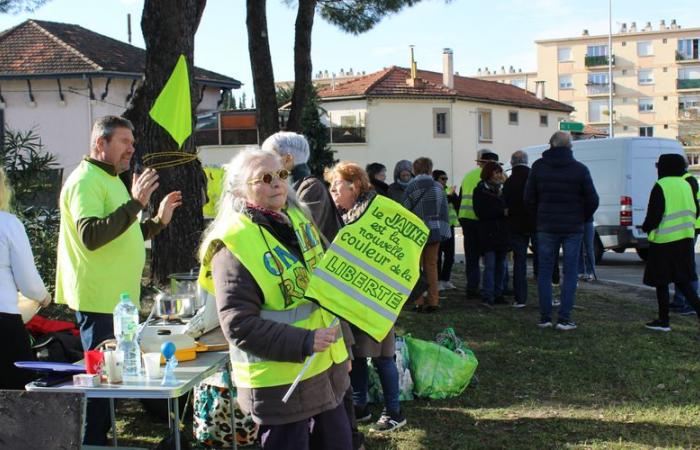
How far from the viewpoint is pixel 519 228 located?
9.01m

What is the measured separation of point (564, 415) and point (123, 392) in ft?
10.5

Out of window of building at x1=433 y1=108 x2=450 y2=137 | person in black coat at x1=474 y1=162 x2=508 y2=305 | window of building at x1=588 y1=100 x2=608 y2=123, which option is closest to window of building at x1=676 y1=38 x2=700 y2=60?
window of building at x1=588 y1=100 x2=608 y2=123

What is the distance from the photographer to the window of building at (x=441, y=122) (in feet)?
127

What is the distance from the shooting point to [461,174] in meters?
39.4

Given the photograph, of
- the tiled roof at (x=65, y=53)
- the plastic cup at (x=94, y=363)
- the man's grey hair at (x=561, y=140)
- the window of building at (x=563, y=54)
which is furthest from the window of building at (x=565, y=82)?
the plastic cup at (x=94, y=363)

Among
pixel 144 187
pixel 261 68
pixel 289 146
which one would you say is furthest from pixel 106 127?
pixel 261 68

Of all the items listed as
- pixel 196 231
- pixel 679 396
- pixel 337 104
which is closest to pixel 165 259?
pixel 196 231

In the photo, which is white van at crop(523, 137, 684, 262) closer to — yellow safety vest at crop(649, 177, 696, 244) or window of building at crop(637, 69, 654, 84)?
yellow safety vest at crop(649, 177, 696, 244)

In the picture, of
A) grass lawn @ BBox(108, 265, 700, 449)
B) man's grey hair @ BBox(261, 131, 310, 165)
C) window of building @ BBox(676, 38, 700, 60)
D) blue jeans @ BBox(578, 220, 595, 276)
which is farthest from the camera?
window of building @ BBox(676, 38, 700, 60)

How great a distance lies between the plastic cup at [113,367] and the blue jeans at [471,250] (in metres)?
6.43

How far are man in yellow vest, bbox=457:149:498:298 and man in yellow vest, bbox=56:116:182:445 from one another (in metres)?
5.70

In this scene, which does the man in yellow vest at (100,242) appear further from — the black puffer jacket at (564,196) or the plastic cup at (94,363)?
the black puffer jacket at (564,196)

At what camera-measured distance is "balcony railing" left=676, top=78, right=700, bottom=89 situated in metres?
76.8

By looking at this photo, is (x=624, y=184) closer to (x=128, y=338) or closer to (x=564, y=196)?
(x=564, y=196)
